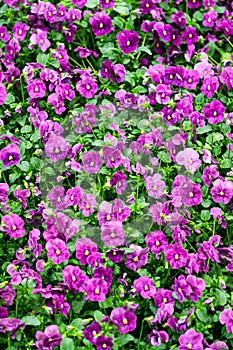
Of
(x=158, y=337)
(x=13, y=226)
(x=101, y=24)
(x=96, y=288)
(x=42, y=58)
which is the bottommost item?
(x=158, y=337)

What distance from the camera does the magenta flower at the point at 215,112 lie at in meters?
3.55

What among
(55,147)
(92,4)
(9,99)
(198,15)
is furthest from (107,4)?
(55,147)

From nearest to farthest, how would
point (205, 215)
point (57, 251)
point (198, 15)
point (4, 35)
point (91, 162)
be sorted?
1. point (57, 251)
2. point (205, 215)
3. point (91, 162)
4. point (4, 35)
5. point (198, 15)

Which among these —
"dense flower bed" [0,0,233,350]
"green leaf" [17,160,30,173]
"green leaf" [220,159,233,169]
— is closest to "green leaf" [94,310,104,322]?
"dense flower bed" [0,0,233,350]

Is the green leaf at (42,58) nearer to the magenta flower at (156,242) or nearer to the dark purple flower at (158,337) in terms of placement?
the magenta flower at (156,242)

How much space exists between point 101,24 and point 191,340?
1959 millimetres

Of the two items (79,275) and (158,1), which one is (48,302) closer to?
(79,275)

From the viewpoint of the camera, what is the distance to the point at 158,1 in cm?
412

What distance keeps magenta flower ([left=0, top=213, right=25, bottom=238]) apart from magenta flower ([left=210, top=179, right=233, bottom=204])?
90 cm

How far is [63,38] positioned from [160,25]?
1.85 ft

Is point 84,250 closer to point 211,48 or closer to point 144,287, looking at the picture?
point 144,287

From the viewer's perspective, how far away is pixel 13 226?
10.2 feet

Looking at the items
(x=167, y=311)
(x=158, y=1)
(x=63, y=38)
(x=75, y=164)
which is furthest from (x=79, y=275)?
(x=158, y=1)

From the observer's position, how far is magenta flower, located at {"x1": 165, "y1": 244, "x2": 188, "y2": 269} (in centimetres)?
298
